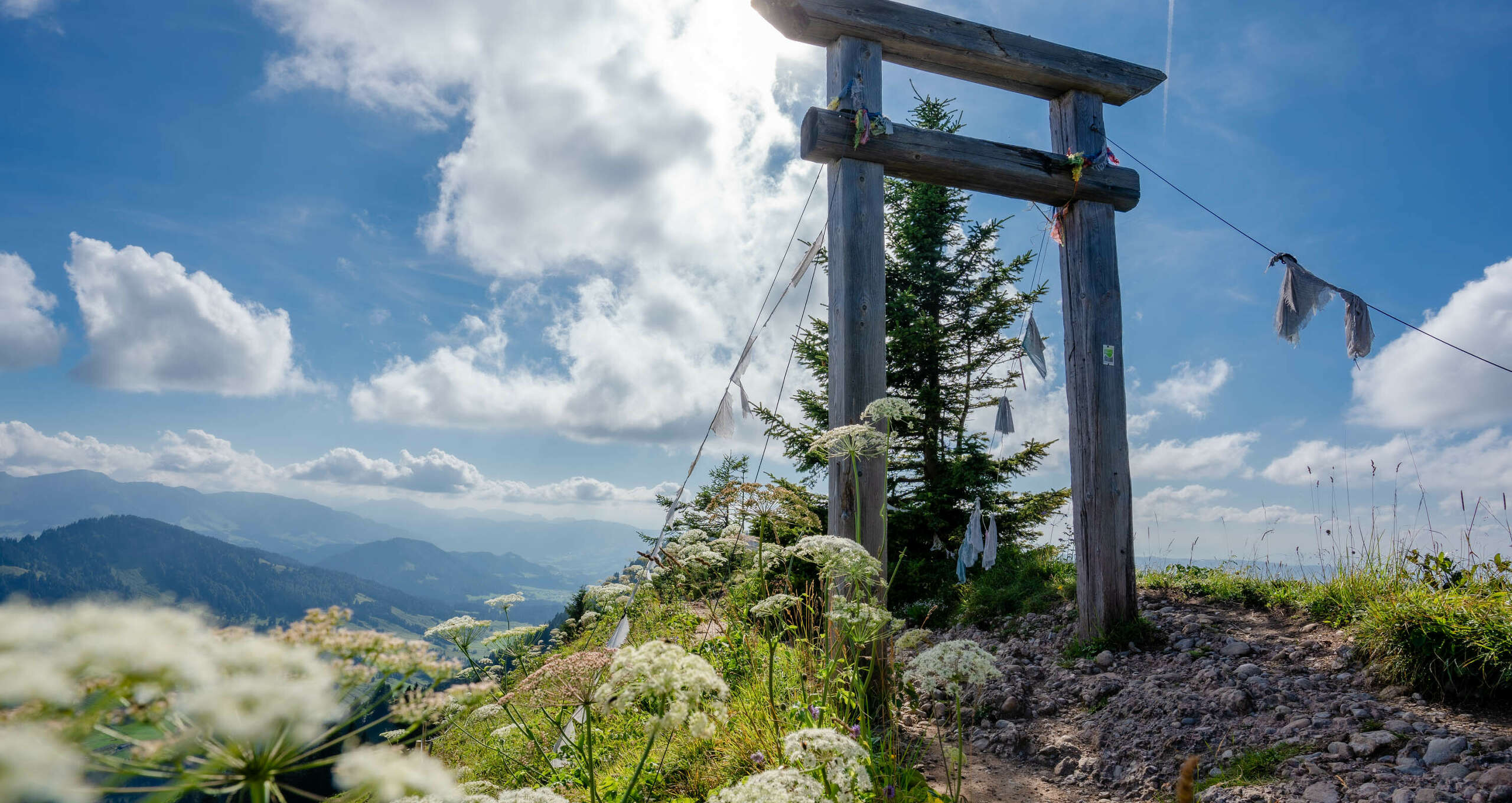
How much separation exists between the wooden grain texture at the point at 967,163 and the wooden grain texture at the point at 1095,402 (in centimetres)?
23

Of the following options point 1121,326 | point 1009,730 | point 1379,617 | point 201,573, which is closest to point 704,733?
point 1009,730

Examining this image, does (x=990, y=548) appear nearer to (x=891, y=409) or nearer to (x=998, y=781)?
(x=998, y=781)

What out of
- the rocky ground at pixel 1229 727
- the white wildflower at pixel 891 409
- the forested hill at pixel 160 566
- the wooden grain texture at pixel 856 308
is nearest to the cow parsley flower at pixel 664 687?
the white wildflower at pixel 891 409

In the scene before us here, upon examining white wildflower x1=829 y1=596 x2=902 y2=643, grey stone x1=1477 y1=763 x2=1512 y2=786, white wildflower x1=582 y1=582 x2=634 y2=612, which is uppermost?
white wildflower x1=829 y1=596 x2=902 y2=643

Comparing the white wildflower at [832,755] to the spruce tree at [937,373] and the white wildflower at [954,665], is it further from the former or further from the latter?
the spruce tree at [937,373]

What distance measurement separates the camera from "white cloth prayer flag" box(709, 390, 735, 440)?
6844mm

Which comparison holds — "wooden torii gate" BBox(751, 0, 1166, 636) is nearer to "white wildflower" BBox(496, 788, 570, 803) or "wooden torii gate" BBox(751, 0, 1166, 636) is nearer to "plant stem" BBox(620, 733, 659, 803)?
"plant stem" BBox(620, 733, 659, 803)

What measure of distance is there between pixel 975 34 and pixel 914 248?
541 cm

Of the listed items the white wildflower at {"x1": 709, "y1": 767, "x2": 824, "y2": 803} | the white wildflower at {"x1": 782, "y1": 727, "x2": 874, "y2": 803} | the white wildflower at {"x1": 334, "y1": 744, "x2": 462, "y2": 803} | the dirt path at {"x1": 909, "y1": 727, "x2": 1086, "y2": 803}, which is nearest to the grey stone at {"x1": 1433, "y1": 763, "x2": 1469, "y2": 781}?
the dirt path at {"x1": 909, "y1": 727, "x2": 1086, "y2": 803}

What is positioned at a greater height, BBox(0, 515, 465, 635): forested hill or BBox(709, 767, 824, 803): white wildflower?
BBox(709, 767, 824, 803): white wildflower

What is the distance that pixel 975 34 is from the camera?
5.54m

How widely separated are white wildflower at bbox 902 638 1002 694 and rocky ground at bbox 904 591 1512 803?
1205 mm

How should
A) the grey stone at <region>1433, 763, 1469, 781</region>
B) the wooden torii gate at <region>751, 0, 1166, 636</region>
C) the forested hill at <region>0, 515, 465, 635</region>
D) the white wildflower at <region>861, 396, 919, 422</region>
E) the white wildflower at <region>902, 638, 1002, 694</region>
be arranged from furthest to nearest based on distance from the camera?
the forested hill at <region>0, 515, 465, 635</region> < the wooden torii gate at <region>751, 0, 1166, 636</region> < the white wildflower at <region>861, 396, 919, 422</region> < the grey stone at <region>1433, 763, 1469, 781</region> < the white wildflower at <region>902, 638, 1002, 694</region>

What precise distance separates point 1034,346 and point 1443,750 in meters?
4.56
